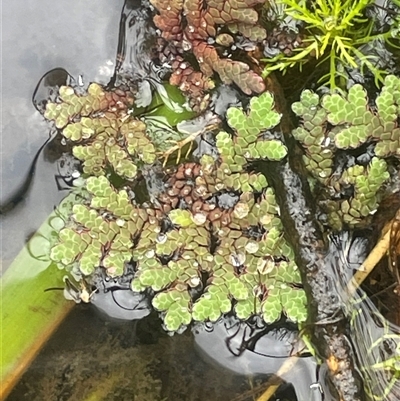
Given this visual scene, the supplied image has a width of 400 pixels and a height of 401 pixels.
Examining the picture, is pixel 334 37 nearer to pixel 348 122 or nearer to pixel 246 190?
pixel 348 122

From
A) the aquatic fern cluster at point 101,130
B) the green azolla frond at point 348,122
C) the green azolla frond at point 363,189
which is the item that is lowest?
the green azolla frond at point 363,189

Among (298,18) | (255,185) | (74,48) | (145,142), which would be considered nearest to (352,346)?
(255,185)

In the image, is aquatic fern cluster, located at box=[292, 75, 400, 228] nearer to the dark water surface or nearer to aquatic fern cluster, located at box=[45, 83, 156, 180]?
aquatic fern cluster, located at box=[45, 83, 156, 180]

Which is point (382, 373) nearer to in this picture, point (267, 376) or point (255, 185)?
point (267, 376)

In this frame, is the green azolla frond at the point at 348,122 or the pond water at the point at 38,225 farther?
the pond water at the point at 38,225

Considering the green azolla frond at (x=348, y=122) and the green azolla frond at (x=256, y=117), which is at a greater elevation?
the green azolla frond at (x=256, y=117)

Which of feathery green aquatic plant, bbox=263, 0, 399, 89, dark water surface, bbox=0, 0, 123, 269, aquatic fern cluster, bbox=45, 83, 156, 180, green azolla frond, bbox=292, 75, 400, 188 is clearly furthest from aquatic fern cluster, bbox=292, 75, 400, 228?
dark water surface, bbox=0, 0, 123, 269

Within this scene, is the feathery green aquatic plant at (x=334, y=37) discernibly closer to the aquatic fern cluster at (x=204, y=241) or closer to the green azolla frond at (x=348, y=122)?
the green azolla frond at (x=348, y=122)

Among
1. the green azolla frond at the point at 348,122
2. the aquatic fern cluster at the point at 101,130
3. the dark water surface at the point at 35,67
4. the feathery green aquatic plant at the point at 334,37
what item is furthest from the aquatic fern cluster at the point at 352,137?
the dark water surface at the point at 35,67
